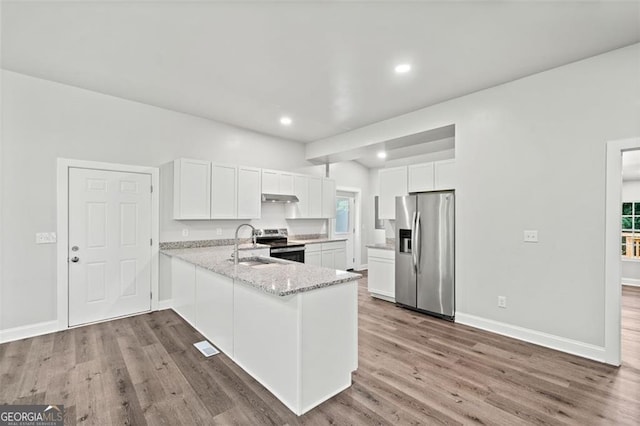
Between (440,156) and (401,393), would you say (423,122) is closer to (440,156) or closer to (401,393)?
(440,156)

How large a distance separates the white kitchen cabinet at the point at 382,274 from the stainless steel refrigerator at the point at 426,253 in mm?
209

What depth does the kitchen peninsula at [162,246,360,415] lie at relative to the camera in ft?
6.55

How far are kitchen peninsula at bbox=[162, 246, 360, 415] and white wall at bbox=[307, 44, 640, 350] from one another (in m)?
2.10

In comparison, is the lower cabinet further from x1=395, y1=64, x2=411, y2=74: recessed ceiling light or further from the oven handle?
x1=395, y1=64, x2=411, y2=74: recessed ceiling light

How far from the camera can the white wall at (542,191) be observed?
2.78 meters

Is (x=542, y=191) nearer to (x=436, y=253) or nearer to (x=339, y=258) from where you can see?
(x=436, y=253)

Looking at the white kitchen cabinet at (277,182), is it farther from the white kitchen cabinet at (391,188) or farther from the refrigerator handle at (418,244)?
the refrigerator handle at (418,244)

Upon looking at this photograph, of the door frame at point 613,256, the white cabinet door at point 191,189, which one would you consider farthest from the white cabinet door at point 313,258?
the door frame at point 613,256

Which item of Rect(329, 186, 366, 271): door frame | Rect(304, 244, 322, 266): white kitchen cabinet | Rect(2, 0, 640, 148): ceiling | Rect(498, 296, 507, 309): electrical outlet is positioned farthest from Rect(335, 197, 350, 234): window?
Rect(498, 296, 507, 309): electrical outlet

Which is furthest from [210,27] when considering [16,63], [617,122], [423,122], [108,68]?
[617,122]

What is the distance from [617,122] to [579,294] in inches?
66.2

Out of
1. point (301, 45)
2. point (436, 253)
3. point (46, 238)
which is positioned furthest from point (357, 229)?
point (46, 238)

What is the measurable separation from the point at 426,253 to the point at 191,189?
3.47 metres

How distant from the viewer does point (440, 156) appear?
636cm
